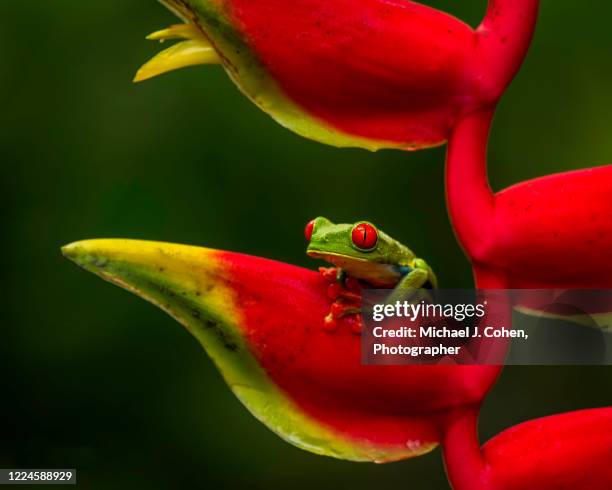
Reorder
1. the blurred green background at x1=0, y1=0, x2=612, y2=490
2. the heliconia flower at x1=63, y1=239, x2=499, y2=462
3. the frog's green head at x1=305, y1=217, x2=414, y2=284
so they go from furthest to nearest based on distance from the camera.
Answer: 1. the blurred green background at x1=0, y1=0, x2=612, y2=490
2. the frog's green head at x1=305, y1=217, x2=414, y2=284
3. the heliconia flower at x1=63, y1=239, x2=499, y2=462

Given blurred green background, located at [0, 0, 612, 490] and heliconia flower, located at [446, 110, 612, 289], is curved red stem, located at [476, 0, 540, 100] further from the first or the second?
blurred green background, located at [0, 0, 612, 490]

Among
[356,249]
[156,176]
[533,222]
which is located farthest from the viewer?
[156,176]

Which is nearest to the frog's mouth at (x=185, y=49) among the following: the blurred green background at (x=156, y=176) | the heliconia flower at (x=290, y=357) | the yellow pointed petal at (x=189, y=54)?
the yellow pointed petal at (x=189, y=54)

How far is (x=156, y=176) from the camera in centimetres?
118

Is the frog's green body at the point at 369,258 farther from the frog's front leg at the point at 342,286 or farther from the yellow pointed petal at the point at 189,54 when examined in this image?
the yellow pointed petal at the point at 189,54

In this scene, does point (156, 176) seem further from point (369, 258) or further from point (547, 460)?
point (547, 460)

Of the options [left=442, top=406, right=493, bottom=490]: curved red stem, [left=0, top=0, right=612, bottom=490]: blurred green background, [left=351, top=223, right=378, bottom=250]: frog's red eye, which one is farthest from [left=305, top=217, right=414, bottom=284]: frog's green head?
[left=0, top=0, right=612, bottom=490]: blurred green background

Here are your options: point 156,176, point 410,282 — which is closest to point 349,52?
point 410,282

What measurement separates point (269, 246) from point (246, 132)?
131 millimetres

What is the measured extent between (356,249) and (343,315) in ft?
0.38

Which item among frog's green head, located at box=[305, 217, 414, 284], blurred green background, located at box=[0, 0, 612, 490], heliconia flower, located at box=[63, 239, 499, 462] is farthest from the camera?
blurred green background, located at box=[0, 0, 612, 490]

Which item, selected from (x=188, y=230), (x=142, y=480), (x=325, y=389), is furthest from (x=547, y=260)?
(x=142, y=480)

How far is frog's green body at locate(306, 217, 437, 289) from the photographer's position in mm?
701

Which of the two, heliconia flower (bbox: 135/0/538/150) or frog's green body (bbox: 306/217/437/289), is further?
frog's green body (bbox: 306/217/437/289)
